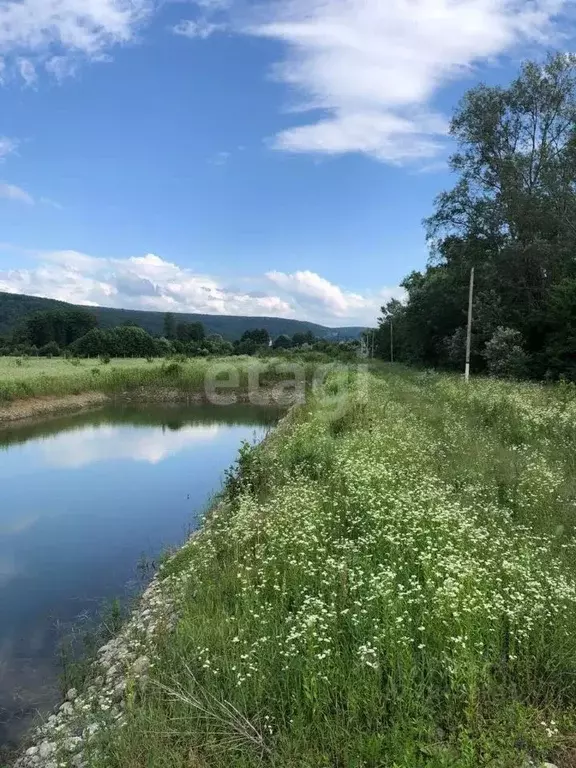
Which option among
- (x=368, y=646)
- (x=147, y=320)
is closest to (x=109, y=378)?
(x=368, y=646)

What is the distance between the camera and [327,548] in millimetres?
6191

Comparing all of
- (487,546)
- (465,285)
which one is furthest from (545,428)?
(465,285)

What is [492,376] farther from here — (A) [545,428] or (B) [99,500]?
(B) [99,500]

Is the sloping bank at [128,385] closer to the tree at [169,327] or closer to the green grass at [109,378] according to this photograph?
the green grass at [109,378]

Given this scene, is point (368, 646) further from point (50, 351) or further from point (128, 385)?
point (50, 351)

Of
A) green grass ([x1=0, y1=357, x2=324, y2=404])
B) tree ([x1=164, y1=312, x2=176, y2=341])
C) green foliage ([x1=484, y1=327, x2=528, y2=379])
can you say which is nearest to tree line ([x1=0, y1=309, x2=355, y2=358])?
green grass ([x1=0, y1=357, x2=324, y2=404])

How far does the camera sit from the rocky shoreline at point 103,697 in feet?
14.2

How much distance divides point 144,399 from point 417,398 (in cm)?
2174

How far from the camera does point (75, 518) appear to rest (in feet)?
42.4

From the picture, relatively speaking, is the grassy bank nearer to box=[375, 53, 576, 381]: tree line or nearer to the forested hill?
box=[375, 53, 576, 381]: tree line

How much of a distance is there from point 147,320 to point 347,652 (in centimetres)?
16026

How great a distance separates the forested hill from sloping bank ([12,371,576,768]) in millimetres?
106722

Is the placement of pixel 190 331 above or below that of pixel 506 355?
above

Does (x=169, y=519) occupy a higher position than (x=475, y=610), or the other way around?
(x=475, y=610)
